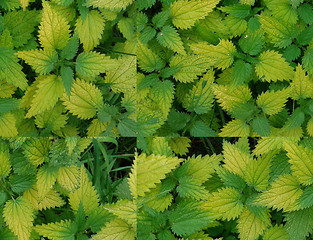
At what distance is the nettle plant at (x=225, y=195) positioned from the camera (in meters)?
2.23

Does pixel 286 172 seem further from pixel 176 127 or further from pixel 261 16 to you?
pixel 261 16

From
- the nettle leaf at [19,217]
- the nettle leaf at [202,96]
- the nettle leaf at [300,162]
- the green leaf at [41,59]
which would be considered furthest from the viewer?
the nettle leaf at [202,96]

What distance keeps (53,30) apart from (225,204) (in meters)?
1.38

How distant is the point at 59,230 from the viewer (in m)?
2.27

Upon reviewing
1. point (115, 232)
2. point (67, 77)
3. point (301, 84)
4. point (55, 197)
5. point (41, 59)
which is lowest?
point (115, 232)

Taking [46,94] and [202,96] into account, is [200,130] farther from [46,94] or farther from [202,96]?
[46,94]

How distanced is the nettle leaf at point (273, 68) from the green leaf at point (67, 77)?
3.55 ft

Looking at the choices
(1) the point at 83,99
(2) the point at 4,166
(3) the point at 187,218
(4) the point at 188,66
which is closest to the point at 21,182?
(2) the point at 4,166

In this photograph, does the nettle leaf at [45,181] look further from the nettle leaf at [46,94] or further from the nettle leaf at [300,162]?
the nettle leaf at [300,162]

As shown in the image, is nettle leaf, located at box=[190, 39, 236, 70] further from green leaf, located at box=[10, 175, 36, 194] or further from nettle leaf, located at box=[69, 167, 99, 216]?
green leaf, located at box=[10, 175, 36, 194]

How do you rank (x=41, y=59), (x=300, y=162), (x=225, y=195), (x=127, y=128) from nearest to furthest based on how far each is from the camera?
(x=300, y=162), (x=225, y=195), (x=41, y=59), (x=127, y=128)

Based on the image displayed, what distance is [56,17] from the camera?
7.59 feet

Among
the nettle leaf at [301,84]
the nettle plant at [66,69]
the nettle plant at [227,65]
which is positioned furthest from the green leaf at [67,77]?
the nettle leaf at [301,84]

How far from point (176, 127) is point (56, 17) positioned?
3.06ft
